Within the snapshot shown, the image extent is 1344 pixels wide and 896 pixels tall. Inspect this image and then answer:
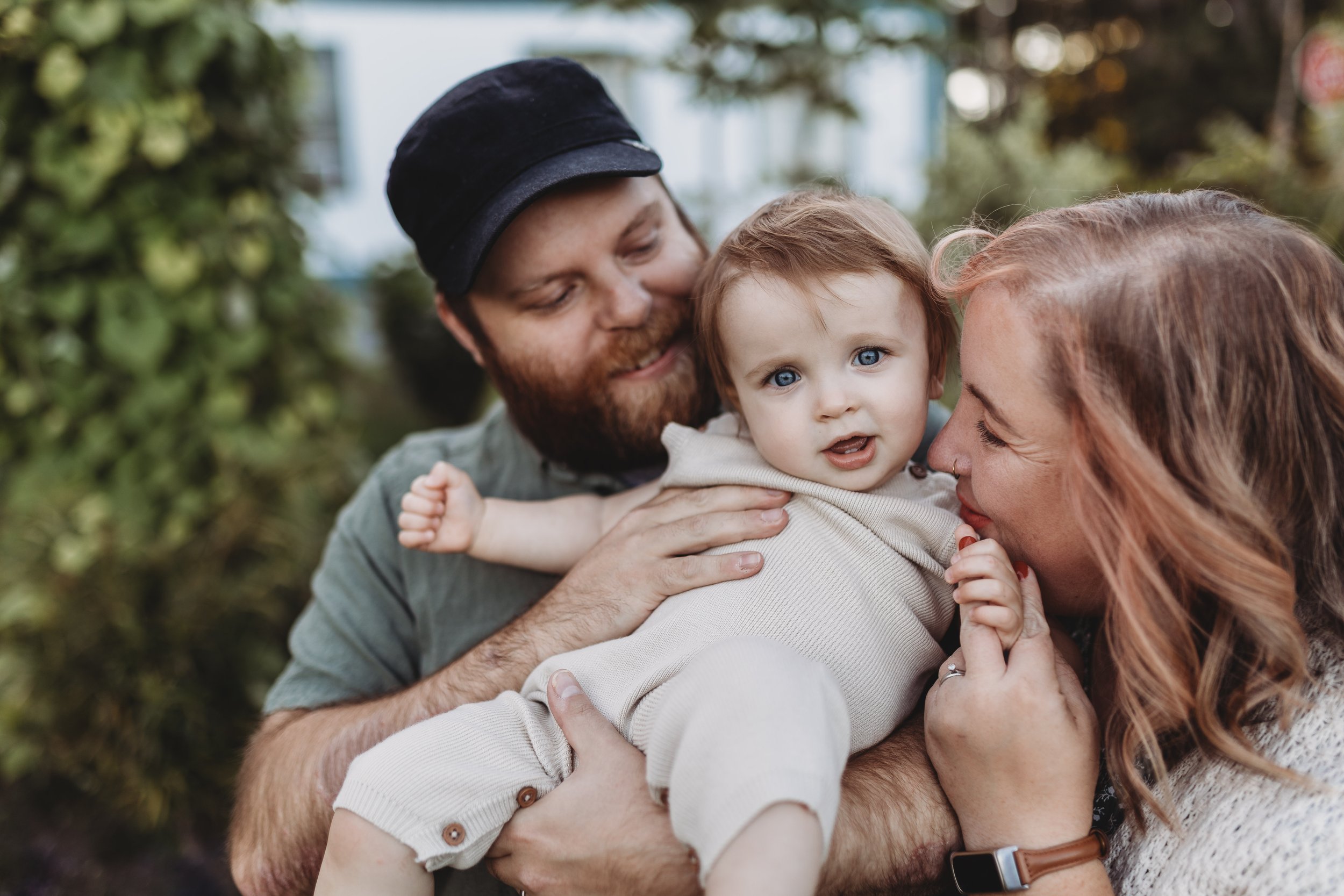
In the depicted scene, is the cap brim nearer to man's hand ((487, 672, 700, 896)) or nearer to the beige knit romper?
the beige knit romper

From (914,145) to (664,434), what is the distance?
10388 mm

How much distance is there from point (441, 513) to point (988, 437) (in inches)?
45.2

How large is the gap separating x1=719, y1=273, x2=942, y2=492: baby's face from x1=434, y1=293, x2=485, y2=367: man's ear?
0.95 meters

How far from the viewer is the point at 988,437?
1596mm

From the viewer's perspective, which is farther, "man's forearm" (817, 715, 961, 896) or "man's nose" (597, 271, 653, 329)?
"man's nose" (597, 271, 653, 329)

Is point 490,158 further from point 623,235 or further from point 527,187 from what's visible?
point 623,235

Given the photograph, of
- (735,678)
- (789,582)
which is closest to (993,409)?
(789,582)

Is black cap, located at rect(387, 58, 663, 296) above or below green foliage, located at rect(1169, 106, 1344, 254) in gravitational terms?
above

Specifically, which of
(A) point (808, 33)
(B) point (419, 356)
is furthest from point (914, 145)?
(B) point (419, 356)

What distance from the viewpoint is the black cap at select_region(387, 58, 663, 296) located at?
2.16 m

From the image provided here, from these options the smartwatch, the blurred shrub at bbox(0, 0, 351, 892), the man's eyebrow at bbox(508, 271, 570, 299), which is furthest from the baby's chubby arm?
the blurred shrub at bbox(0, 0, 351, 892)

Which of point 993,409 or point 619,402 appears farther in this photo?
point 619,402

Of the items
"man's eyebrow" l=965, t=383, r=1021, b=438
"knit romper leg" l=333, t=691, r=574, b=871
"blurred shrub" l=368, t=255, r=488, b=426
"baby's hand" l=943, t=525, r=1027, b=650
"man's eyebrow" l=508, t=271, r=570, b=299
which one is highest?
"man's eyebrow" l=508, t=271, r=570, b=299

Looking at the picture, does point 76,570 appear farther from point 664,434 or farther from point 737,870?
point 737,870
